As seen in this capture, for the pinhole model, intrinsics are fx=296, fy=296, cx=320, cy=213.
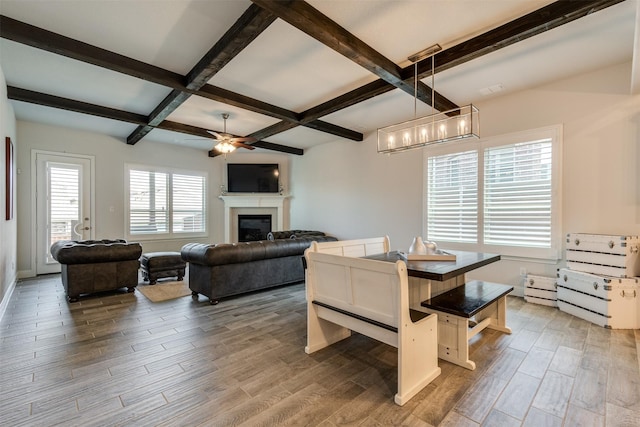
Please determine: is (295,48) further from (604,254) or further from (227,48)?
(604,254)

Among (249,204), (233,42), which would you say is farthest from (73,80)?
(249,204)

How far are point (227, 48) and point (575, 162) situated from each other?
4194 millimetres

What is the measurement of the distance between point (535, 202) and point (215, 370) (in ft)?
13.9

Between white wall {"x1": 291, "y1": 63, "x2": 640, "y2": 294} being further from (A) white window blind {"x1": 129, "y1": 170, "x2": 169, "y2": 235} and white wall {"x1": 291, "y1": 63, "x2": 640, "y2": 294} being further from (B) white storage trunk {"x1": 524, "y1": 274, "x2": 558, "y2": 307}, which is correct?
(A) white window blind {"x1": 129, "y1": 170, "x2": 169, "y2": 235}

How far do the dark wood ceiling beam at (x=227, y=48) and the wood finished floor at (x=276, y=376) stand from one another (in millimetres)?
2686

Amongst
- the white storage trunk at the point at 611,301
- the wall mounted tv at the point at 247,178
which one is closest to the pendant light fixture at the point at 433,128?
the white storage trunk at the point at 611,301

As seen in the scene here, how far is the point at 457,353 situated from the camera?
93.0 inches

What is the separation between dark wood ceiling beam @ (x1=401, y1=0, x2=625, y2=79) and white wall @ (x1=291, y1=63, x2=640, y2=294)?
171cm

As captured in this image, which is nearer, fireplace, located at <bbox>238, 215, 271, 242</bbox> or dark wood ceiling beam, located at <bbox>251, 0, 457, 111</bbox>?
dark wood ceiling beam, located at <bbox>251, 0, 457, 111</bbox>

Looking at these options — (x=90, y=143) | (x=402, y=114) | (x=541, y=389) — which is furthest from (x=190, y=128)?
(x=541, y=389)

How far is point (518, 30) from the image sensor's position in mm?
2498

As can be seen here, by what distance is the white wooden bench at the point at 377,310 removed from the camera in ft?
6.29

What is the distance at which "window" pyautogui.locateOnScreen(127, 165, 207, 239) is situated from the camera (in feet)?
21.7

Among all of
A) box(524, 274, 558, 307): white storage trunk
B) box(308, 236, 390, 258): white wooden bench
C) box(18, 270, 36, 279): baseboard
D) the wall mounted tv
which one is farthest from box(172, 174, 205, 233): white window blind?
box(524, 274, 558, 307): white storage trunk
